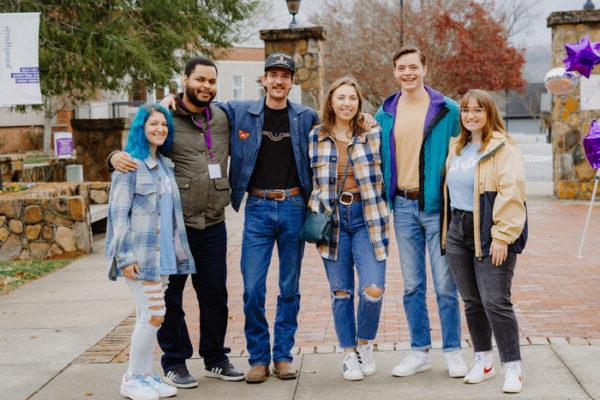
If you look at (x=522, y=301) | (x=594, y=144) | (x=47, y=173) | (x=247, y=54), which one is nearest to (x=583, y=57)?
(x=594, y=144)

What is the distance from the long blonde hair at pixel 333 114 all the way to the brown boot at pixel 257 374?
151 centimetres

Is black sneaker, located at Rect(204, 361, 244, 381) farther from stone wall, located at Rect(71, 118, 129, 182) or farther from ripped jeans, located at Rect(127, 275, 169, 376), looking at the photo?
stone wall, located at Rect(71, 118, 129, 182)

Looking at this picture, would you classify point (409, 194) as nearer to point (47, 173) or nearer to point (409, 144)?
point (409, 144)

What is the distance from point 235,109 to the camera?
18.7ft

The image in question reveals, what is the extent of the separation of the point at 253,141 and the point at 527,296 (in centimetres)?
356

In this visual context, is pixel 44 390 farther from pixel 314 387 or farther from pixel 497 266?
pixel 497 266

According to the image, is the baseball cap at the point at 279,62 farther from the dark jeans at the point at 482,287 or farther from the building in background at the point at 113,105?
the building in background at the point at 113,105

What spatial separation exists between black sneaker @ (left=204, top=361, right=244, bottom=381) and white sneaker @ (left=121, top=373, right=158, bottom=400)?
534 millimetres

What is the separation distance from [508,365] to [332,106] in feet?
6.07

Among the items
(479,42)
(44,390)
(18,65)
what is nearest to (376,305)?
(44,390)

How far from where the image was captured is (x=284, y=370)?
222 inches

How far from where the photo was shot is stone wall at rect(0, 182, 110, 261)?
11.0 meters

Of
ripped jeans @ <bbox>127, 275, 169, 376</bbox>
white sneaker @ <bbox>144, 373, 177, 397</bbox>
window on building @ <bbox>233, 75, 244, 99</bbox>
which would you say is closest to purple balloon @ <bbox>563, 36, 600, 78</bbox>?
ripped jeans @ <bbox>127, 275, 169, 376</bbox>

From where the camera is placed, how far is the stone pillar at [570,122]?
672 inches
